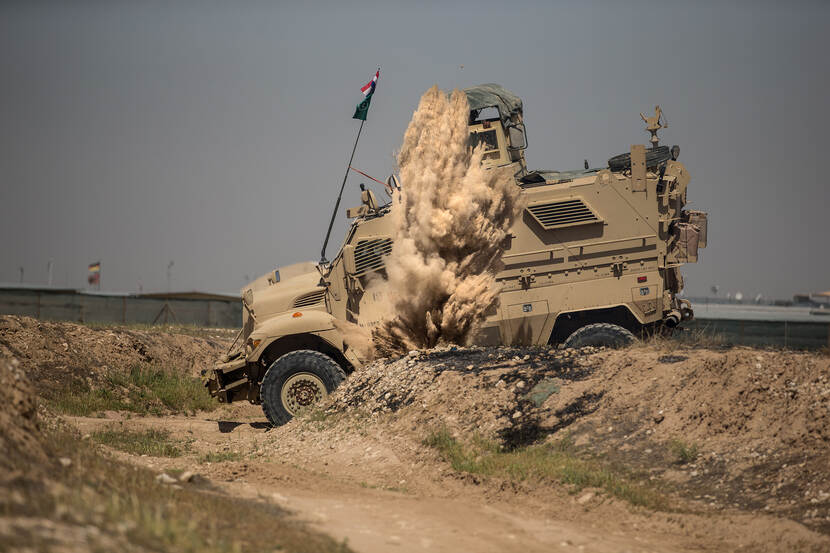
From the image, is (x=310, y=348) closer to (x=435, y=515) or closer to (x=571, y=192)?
(x=571, y=192)

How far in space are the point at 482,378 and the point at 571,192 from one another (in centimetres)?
451

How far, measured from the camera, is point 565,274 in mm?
15695

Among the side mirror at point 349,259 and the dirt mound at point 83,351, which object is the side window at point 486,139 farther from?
the dirt mound at point 83,351

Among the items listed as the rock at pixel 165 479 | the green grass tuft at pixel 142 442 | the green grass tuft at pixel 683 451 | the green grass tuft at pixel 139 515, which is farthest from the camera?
the green grass tuft at pixel 142 442

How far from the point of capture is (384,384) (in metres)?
14.3

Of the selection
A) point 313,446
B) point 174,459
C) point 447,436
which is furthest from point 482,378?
point 174,459

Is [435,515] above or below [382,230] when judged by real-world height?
below

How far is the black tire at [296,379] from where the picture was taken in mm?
14867

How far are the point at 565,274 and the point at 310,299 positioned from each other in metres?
4.91

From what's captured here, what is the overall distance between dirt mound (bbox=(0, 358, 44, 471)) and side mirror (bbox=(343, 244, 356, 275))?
742cm

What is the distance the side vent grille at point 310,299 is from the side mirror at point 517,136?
16.0 ft

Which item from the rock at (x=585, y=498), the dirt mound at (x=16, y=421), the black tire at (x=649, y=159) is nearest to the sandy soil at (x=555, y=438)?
the rock at (x=585, y=498)

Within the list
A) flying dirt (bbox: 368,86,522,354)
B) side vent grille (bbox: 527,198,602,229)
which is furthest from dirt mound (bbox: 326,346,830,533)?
side vent grille (bbox: 527,198,602,229)

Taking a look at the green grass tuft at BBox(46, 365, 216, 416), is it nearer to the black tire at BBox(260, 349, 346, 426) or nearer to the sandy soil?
the sandy soil
